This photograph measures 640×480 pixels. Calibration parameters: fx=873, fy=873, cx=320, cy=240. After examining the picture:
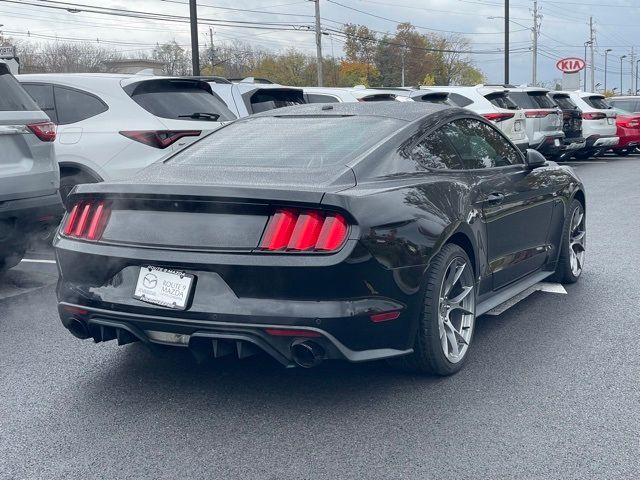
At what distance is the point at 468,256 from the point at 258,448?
1775 millimetres

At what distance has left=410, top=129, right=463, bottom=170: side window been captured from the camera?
4.77m

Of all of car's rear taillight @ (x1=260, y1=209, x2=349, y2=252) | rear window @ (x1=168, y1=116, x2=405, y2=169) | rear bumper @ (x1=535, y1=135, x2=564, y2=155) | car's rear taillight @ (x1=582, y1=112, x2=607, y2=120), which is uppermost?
rear window @ (x1=168, y1=116, x2=405, y2=169)

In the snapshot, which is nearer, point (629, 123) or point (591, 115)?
point (591, 115)

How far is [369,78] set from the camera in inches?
3127

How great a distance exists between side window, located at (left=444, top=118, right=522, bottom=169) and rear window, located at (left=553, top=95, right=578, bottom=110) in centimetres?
1576

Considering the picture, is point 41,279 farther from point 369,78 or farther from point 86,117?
point 369,78

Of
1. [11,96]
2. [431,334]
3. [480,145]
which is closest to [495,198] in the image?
[480,145]

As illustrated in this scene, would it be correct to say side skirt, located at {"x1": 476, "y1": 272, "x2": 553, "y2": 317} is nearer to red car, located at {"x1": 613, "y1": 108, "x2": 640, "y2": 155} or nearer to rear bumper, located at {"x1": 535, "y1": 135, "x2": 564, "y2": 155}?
rear bumper, located at {"x1": 535, "y1": 135, "x2": 564, "y2": 155}

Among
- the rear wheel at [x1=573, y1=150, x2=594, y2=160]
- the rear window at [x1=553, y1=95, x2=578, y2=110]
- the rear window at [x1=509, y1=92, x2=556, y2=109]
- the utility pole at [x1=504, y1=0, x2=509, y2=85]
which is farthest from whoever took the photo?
the utility pole at [x1=504, y1=0, x2=509, y2=85]

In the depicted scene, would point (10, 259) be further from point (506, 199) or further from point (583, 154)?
point (583, 154)

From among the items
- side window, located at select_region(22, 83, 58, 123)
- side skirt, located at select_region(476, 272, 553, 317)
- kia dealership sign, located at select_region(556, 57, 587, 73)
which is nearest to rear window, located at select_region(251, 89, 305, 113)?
side window, located at select_region(22, 83, 58, 123)

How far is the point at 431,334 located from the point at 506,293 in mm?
1391

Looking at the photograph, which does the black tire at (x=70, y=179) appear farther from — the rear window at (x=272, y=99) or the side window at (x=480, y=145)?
the side window at (x=480, y=145)

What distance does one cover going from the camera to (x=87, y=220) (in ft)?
14.6
